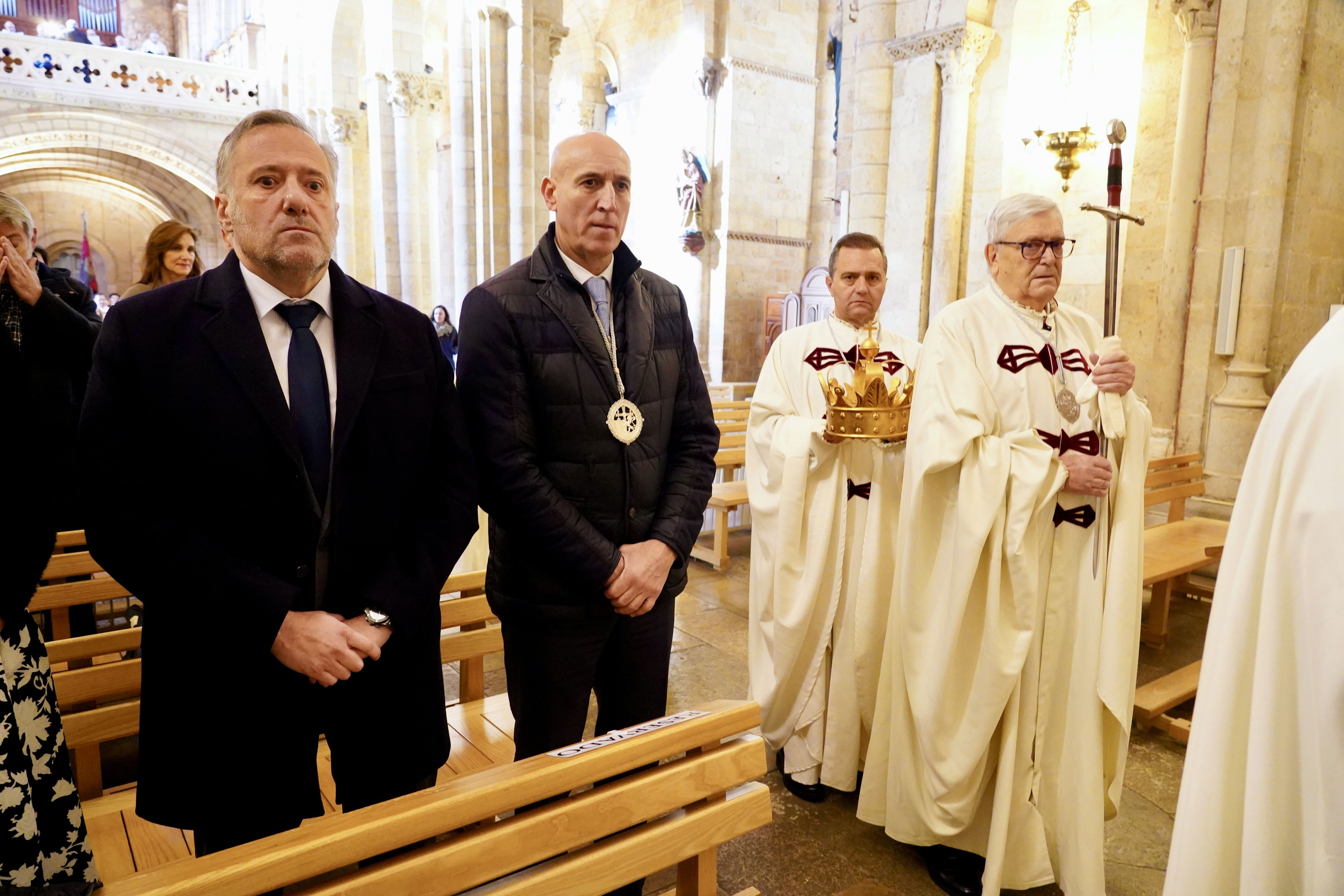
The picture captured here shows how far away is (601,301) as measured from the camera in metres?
2.07

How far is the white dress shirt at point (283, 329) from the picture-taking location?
5.11ft

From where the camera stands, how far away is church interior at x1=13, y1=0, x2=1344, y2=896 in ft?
8.66

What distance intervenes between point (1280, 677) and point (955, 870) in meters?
1.72

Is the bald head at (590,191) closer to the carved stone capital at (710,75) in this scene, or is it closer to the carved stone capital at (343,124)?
the carved stone capital at (710,75)

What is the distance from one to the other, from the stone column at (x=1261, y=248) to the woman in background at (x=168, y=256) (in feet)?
19.0

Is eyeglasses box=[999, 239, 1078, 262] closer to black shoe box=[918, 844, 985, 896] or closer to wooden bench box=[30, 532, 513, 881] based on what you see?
black shoe box=[918, 844, 985, 896]

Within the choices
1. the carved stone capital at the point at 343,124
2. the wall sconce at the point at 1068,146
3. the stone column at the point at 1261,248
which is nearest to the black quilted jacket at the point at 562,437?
the stone column at the point at 1261,248

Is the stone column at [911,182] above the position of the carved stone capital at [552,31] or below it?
below

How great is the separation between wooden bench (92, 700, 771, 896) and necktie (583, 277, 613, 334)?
1.00 meters

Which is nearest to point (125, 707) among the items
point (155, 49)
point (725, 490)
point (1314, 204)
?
point (725, 490)

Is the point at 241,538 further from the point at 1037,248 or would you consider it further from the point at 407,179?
the point at 407,179

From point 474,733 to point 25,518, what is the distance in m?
1.36

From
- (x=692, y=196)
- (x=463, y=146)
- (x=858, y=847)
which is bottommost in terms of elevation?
(x=858, y=847)

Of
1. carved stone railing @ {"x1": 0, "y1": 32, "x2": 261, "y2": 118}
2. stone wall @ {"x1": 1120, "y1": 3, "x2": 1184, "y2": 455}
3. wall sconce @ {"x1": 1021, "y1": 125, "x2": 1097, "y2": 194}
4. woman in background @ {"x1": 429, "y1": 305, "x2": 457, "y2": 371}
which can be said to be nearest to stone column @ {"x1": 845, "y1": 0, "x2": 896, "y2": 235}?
wall sconce @ {"x1": 1021, "y1": 125, "x2": 1097, "y2": 194}
